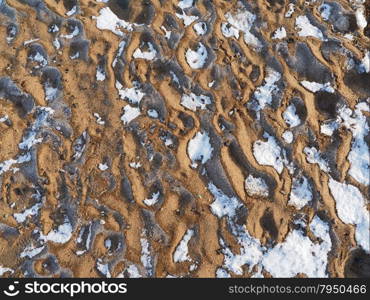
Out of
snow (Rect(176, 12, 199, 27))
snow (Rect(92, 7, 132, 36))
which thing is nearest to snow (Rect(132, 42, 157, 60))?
snow (Rect(92, 7, 132, 36))

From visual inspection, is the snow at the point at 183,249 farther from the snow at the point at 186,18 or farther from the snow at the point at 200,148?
the snow at the point at 186,18

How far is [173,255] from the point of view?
→ 4.86m

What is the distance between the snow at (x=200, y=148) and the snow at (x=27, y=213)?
1.96 m

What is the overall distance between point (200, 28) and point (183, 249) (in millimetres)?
3049

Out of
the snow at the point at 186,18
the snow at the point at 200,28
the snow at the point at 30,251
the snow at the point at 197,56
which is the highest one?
the snow at the point at 186,18

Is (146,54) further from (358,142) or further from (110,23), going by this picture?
(358,142)

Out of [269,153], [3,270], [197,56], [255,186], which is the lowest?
[3,270]

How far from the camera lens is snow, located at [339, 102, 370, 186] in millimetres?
5055

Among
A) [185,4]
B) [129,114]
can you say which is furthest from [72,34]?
[185,4]

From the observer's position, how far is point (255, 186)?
5.05m

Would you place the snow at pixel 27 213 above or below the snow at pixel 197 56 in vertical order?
below

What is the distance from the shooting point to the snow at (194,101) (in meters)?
5.43

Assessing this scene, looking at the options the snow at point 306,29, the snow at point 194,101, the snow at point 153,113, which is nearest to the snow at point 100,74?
the snow at point 153,113

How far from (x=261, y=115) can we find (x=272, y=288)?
2.10 metres
